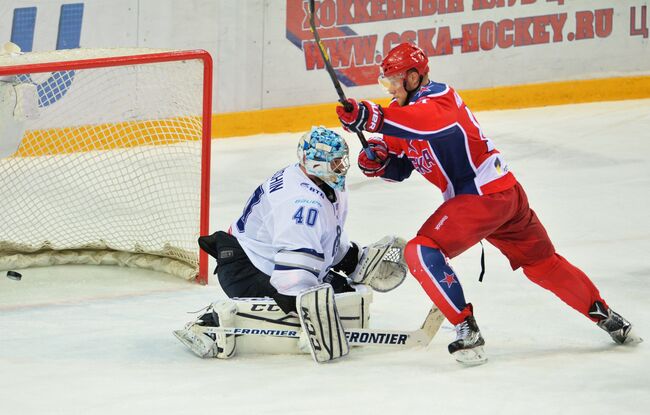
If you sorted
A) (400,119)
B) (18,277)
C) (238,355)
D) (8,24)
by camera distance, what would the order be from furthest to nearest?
1. (8,24)
2. (18,277)
3. (238,355)
4. (400,119)

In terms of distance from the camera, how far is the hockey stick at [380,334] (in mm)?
3031

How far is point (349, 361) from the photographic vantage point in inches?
117

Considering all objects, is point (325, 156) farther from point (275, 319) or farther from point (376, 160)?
point (275, 319)

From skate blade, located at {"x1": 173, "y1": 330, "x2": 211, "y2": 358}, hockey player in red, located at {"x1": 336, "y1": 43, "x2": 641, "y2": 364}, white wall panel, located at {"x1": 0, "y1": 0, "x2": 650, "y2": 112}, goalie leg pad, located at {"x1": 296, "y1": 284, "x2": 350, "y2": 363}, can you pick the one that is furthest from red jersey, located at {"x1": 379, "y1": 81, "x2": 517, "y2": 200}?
white wall panel, located at {"x1": 0, "y1": 0, "x2": 650, "y2": 112}

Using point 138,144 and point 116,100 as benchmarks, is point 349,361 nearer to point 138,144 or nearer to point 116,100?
point 138,144

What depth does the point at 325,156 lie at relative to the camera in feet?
9.79

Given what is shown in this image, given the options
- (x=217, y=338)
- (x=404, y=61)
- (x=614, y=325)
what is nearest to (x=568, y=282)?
(x=614, y=325)

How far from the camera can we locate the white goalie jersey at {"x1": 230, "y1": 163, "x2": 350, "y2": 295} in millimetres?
2916

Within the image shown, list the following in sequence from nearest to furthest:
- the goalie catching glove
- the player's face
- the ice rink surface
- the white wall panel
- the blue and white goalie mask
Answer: the ice rink surface < the blue and white goalie mask < the player's face < the goalie catching glove < the white wall panel

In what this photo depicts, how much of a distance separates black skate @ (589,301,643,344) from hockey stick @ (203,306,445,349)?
46 cm

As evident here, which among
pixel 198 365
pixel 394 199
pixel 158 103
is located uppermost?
pixel 158 103

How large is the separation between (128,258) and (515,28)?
10.8ft

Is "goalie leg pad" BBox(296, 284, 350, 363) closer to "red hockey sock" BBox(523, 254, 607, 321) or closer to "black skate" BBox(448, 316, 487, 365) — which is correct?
"black skate" BBox(448, 316, 487, 365)

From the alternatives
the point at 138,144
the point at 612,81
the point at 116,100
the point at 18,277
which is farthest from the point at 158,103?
the point at 612,81
